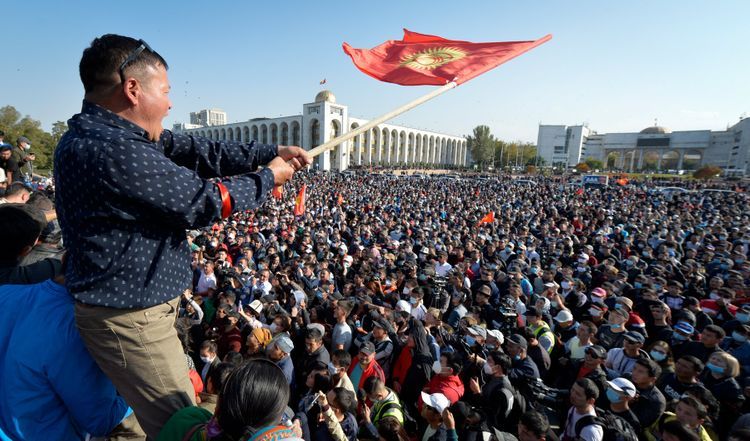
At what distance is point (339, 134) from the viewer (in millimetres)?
61406

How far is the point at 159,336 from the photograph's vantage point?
1446 mm

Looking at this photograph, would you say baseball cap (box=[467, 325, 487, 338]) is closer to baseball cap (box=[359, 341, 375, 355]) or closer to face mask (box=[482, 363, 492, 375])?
face mask (box=[482, 363, 492, 375])

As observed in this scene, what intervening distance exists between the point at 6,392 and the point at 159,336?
525 mm

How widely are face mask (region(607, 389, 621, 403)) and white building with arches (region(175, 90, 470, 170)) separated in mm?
49835

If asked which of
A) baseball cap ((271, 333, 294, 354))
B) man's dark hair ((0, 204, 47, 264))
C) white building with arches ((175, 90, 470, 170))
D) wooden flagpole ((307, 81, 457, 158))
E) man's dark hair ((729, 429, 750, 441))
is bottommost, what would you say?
baseball cap ((271, 333, 294, 354))

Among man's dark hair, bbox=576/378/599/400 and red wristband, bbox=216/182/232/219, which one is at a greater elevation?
red wristband, bbox=216/182/232/219

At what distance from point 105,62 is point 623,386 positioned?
179 inches

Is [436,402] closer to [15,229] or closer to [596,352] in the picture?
[596,352]

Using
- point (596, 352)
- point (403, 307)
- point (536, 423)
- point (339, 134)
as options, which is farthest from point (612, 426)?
point (339, 134)

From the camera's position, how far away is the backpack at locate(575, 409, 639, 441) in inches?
120

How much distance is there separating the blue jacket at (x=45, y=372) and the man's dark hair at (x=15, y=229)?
48 centimetres

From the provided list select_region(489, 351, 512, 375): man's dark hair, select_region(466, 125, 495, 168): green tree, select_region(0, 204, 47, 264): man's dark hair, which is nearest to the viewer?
select_region(0, 204, 47, 264): man's dark hair

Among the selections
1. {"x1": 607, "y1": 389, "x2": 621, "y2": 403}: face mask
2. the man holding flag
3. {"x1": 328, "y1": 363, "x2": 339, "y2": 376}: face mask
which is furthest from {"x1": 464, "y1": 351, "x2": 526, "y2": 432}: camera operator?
the man holding flag

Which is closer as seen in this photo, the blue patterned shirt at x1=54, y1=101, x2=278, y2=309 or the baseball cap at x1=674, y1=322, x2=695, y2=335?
the blue patterned shirt at x1=54, y1=101, x2=278, y2=309
